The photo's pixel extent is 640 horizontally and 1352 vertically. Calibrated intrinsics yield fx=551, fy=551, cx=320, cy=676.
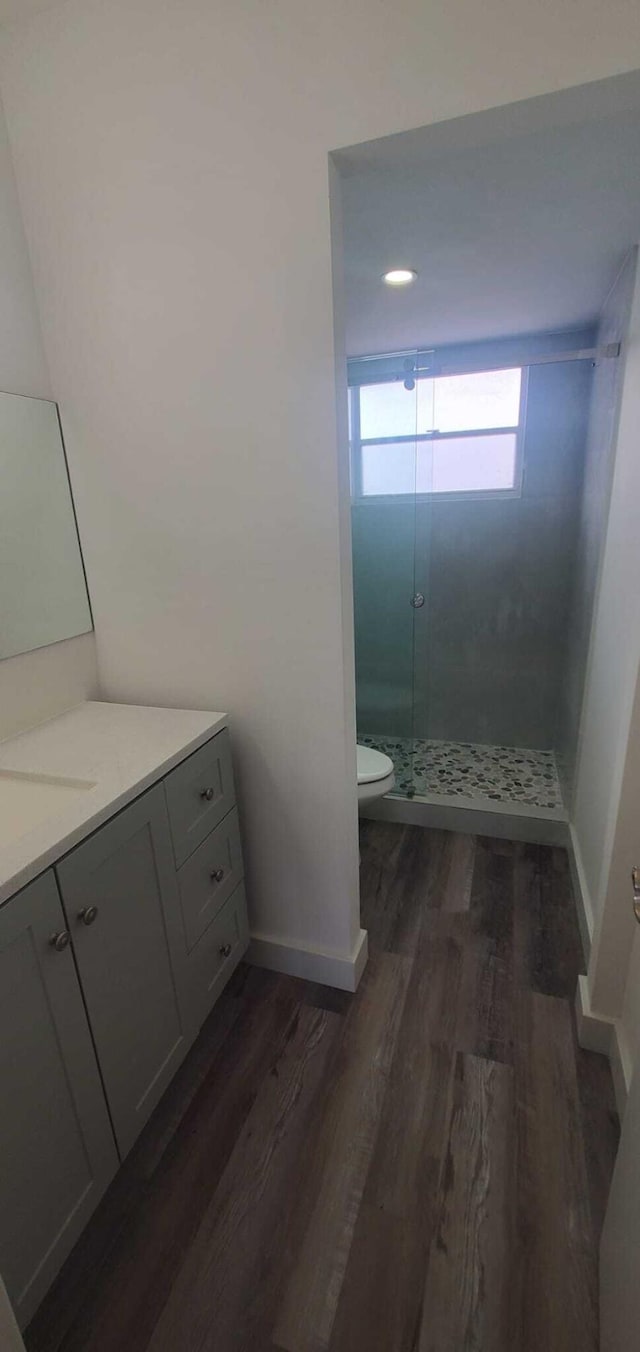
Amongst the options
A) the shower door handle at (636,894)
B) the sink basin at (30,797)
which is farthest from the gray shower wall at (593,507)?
the sink basin at (30,797)

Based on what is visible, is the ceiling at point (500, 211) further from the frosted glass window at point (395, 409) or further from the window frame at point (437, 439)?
the window frame at point (437, 439)

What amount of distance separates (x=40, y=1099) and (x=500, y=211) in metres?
2.36

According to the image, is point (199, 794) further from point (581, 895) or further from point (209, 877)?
point (581, 895)

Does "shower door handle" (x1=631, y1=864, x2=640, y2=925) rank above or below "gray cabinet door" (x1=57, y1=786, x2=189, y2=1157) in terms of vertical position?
above

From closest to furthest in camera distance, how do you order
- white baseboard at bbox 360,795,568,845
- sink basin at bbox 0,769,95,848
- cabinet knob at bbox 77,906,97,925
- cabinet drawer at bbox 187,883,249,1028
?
cabinet knob at bbox 77,906,97,925
sink basin at bbox 0,769,95,848
cabinet drawer at bbox 187,883,249,1028
white baseboard at bbox 360,795,568,845

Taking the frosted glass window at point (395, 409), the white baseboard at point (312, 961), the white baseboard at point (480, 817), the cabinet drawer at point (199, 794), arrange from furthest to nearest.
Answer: the frosted glass window at point (395, 409)
the white baseboard at point (480, 817)
the white baseboard at point (312, 961)
the cabinet drawer at point (199, 794)

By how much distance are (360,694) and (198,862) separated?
1.91 meters

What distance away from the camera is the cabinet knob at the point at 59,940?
97 centimetres

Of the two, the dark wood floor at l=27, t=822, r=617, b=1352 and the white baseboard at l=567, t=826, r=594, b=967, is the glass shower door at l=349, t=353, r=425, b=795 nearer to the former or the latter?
the white baseboard at l=567, t=826, r=594, b=967

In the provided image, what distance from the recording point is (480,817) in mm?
2506

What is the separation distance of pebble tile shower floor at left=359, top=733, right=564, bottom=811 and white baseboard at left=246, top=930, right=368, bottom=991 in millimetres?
1020

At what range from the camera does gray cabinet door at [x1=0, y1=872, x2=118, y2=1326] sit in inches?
35.3

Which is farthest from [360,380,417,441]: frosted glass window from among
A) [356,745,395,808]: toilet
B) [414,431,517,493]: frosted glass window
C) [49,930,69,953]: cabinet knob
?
[49,930,69,953]: cabinet knob

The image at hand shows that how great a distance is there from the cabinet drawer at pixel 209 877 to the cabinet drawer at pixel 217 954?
A: 1.5 inches
